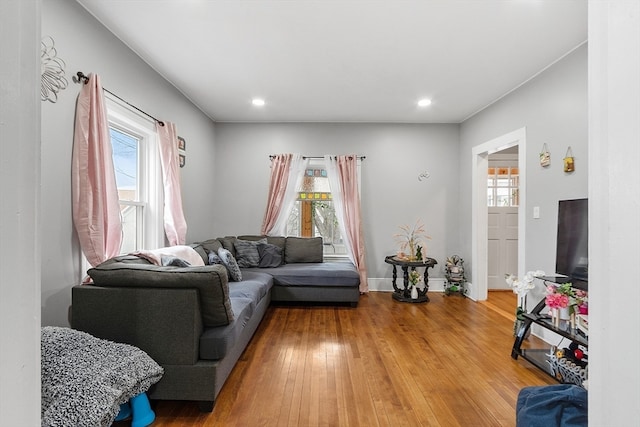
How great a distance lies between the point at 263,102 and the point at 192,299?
2988mm

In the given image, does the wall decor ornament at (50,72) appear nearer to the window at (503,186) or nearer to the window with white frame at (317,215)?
the window with white frame at (317,215)

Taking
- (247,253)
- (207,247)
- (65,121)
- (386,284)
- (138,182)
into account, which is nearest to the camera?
(65,121)

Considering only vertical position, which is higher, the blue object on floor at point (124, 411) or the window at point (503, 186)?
the window at point (503, 186)

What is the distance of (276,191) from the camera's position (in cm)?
489

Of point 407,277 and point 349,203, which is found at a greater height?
point 349,203

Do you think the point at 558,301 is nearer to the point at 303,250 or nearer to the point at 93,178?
Result: the point at 303,250

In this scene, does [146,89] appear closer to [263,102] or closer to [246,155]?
[263,102]

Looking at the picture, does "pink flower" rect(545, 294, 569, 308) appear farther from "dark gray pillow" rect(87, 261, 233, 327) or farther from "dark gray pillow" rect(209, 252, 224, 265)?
"dark gray pillow" rect(209, 252, 224, 265)

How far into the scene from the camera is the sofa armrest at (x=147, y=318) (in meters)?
1.84

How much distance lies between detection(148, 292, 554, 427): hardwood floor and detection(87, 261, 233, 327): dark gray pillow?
0.69 metres

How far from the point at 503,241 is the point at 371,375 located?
4024mm

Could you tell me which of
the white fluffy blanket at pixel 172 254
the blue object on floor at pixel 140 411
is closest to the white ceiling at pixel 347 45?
the white fluffy blanket at pixel 172 254

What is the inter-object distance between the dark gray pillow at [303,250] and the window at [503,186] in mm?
3095

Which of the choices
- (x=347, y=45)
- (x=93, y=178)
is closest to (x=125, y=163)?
(x=93, y=178)
